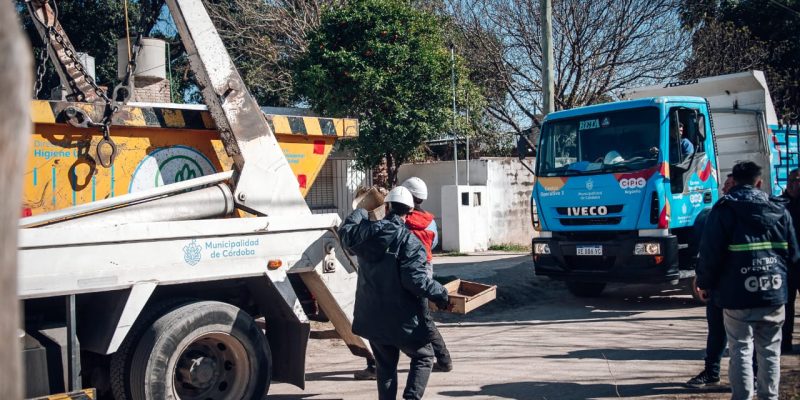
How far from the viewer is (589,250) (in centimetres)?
952

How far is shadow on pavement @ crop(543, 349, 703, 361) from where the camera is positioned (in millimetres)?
6914

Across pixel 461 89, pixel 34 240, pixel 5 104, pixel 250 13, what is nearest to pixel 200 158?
pixel 34 240

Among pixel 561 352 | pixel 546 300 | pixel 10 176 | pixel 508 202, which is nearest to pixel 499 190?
pixel 508 202

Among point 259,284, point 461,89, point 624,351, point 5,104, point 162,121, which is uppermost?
point 461,89

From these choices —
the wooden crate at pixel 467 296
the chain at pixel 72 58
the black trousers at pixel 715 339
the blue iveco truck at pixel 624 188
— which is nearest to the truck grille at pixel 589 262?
the blue iveco truck at pixel 624 188

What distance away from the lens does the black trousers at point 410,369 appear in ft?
15.2

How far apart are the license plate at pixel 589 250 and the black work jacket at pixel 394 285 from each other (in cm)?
521

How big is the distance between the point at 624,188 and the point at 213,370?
6036mm

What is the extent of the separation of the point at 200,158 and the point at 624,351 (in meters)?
4.45

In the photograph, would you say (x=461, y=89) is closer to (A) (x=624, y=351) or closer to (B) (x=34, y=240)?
(A) (x=624, y=351)

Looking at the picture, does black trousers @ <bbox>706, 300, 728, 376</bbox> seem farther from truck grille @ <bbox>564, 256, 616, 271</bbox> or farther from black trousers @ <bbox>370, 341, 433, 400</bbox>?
truck grille @ <bbox>564, 256, 616, 271</bbox>

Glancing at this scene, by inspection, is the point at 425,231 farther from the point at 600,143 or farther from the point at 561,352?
the point at 600,143

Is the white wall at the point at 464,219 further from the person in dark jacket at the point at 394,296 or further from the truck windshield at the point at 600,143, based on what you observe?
the person in dark jacket at the point at 394,296

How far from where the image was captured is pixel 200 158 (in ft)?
17.7
